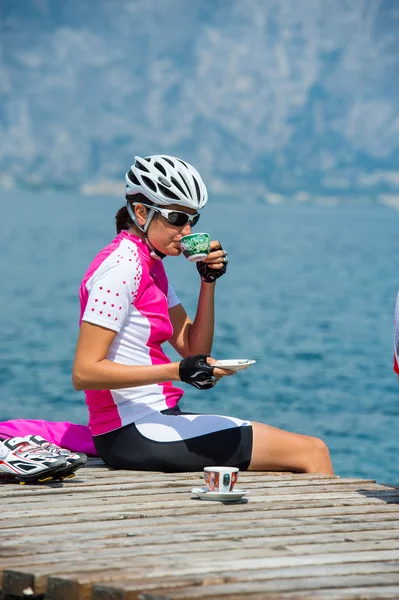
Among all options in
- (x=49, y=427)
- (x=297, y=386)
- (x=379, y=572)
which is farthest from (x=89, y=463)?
(x=297, y=386)

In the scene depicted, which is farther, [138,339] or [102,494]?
[138,339]

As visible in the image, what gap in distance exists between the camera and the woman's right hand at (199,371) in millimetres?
6887

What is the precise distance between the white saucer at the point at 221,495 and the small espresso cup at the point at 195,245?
1396 millimetres

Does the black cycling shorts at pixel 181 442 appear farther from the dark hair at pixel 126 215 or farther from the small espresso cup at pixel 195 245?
the dark hair at pixel 126 215

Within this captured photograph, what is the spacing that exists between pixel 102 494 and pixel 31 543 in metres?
1.13

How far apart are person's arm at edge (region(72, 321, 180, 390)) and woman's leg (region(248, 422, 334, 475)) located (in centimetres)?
78

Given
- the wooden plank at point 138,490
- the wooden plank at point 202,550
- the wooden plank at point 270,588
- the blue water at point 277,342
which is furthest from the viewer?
the blue water at point 277,342

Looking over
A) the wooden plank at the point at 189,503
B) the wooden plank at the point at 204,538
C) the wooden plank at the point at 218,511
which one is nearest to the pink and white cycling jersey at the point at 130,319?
the wooden plank at the point at 189,503

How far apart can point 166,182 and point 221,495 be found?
186 centimetres

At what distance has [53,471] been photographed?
712 centimetres

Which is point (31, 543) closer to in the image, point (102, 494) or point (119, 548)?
point (119, 548)

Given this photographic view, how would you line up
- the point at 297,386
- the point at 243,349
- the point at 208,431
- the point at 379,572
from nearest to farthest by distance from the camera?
the point at 379,572 < the point at 208,431 < the point at 297,386 < the point at 243,349

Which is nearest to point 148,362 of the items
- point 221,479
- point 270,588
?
point 221,479

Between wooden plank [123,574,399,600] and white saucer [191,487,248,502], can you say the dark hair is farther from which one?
wooden plank [123,574,399,600]
